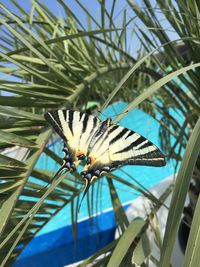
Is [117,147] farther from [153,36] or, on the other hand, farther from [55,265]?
[55,265]

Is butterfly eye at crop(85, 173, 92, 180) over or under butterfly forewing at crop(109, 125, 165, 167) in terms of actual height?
under

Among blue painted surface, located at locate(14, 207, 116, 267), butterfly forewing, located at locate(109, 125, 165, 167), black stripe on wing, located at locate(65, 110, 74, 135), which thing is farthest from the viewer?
blue painted surface, located at locate(14, 207, 116, 267)

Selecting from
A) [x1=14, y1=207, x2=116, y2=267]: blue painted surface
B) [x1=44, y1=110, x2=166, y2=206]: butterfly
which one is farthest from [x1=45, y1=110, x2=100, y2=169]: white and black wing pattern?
[x1=14, y1=207, x2=116, y2=267]: blue painted surface

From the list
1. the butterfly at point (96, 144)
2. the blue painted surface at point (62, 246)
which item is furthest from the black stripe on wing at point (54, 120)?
the blue painted surface at point (62, 246)

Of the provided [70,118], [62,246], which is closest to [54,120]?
[70,118]

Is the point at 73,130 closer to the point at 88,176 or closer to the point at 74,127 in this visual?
the point at 74,127

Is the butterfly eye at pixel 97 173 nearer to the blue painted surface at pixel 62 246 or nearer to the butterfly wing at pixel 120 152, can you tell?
the butterfly wing at pixel 120 152

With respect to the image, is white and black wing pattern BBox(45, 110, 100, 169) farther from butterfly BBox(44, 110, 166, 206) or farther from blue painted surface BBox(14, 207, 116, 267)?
blue painted surface BBox(14, 207, 116, 267)

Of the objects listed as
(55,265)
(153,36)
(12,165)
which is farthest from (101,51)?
(55,265)
